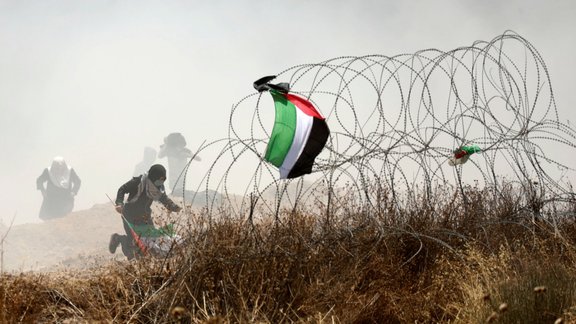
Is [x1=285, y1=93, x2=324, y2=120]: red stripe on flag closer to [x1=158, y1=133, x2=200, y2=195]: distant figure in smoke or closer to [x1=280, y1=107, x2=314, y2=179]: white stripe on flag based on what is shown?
[x1=280, y1=107, x2=314, y2=179]: white stripe on flag

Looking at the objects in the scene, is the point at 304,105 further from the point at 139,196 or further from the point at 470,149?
the point at 139,196

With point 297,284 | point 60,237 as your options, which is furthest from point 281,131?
point 60,237

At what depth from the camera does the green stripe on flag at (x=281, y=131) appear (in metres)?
4.27

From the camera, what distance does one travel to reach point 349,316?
3.78 meters

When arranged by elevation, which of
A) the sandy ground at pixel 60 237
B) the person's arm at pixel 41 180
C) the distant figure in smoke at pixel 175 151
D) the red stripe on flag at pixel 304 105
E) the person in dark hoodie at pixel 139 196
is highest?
the distant figure in smoke at pixel 175 151

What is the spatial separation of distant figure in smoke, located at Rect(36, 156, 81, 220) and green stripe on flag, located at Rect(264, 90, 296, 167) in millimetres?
26418

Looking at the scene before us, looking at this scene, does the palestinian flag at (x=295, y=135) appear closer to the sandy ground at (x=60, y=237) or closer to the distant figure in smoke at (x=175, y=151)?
the sandy ground at (x=60, y=237)

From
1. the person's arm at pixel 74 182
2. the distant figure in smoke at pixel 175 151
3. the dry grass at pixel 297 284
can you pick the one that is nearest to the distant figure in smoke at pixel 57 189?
the person's arm at pixel 74 182

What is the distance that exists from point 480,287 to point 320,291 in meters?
1.04

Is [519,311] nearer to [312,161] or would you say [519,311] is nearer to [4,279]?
[312,161]

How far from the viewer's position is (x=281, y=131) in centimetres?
431

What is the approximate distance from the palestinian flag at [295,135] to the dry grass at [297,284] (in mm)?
531

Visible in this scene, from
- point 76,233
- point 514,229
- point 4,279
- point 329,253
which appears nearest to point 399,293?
point 329,253

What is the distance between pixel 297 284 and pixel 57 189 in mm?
27310
